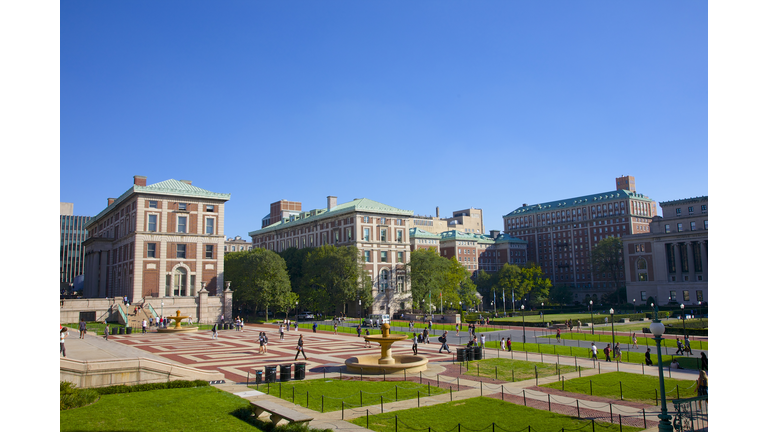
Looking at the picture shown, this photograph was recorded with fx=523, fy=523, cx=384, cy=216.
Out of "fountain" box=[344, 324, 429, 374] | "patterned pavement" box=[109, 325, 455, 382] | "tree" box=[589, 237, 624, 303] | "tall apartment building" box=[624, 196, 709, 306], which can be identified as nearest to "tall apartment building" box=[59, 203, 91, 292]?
"patterned pavement" box=[109, 325, 455, 382]

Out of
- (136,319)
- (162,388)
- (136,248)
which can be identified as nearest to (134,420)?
(162,388)

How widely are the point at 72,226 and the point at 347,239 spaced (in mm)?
81551

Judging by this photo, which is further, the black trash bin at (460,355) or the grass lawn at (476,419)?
the black trash bin at (460,355)

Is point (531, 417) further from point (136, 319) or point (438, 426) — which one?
point (136, 319)

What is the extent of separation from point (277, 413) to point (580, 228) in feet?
519

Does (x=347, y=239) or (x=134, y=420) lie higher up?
(x=347, y=239)

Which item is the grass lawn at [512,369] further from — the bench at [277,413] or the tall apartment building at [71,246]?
the tall apartment building at [71,246]

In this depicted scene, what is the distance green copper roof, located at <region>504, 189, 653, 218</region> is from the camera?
15275 cm

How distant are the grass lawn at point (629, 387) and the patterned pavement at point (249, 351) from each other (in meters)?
10.6

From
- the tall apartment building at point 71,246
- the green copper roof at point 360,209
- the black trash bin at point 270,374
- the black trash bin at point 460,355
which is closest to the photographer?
the black trash bin at point 270,374

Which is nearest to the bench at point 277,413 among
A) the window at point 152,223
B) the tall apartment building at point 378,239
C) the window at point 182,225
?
the window at point 152,223

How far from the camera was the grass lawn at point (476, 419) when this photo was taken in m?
17.4

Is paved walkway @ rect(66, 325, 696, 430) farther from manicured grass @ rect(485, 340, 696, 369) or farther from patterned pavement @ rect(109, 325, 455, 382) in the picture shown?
manicured grass @ rect(485, 340, 696, 369)

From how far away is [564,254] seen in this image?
541 feet
